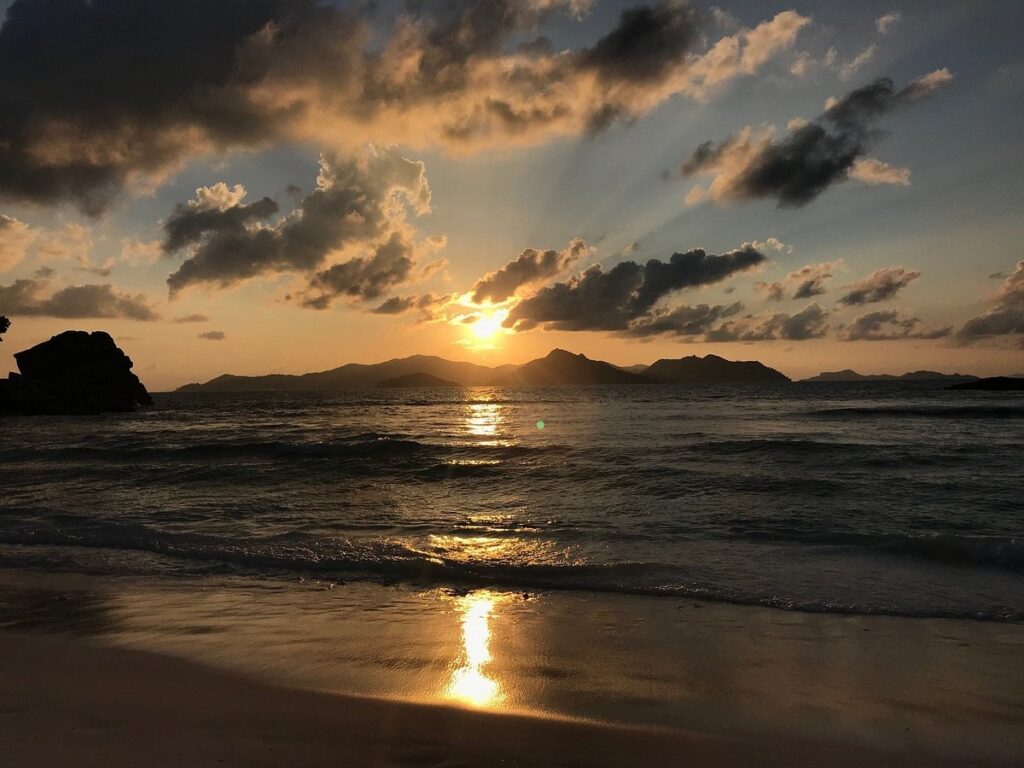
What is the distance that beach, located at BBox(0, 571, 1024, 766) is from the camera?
4.71m

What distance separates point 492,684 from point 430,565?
204 inches

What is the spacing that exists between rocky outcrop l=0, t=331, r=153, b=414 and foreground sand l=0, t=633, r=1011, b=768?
297ft

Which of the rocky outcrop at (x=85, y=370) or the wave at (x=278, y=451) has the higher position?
the rocky outcrop at (x=85, y=370)

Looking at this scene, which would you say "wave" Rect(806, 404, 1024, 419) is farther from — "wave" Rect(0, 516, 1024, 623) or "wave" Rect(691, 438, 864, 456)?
"wave" Rect(0, 516, 1024, 623)

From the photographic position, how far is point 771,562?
11.2 meters

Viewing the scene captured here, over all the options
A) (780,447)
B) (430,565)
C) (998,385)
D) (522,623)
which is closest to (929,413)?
(780,447)

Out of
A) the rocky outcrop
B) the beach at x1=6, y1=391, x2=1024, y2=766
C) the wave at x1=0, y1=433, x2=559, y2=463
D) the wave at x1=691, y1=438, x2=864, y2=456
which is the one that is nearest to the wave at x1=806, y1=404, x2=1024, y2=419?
the wave at x1=691, y1=438, x2=864, y2=456

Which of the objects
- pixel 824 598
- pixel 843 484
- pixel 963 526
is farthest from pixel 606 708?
pixel 843 484

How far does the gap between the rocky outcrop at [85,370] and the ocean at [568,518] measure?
60445 millimetres

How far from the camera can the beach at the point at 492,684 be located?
4711mm

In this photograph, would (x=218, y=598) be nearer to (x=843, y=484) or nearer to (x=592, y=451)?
(x=843, y=484)

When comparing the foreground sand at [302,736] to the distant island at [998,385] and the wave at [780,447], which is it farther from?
the distant island at [998,385]

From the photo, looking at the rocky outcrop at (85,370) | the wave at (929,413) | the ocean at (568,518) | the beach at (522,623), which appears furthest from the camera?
the rocky outcrop at (85,370)

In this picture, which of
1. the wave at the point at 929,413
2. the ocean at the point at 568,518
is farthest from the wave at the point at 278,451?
the wave at the point at 929,413
